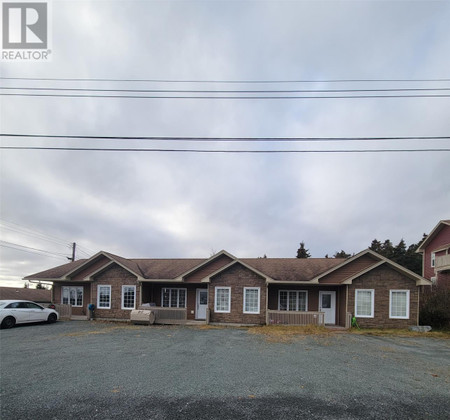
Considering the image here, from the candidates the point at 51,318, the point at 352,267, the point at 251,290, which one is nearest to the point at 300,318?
the point at 251,290

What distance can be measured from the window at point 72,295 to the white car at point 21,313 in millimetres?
3559

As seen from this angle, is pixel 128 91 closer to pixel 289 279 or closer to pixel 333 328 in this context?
pixel 289 279

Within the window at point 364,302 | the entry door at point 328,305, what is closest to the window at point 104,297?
the entry door at point 328,305

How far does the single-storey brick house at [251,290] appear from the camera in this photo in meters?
19.5

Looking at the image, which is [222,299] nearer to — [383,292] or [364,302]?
[364,302]

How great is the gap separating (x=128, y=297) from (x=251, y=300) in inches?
345

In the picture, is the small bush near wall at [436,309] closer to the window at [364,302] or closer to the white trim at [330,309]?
the window at [364,302]

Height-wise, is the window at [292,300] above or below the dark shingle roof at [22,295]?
above

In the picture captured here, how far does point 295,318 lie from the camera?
19438mm

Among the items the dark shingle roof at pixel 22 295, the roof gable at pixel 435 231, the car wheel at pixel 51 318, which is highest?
the roof gable at pixel 435 231

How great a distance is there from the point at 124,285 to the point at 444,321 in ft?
68.0

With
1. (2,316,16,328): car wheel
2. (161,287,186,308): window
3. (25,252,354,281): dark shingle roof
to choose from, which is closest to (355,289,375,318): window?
(25,252,354,281): dark shingle roof

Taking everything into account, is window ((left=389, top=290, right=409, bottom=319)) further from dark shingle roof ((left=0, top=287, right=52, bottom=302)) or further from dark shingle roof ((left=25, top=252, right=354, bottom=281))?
dark shingle roof ((left=0, top=287, right=52, bottom=302))

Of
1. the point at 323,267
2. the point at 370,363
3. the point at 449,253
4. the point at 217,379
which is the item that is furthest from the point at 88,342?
the point at 449,253
